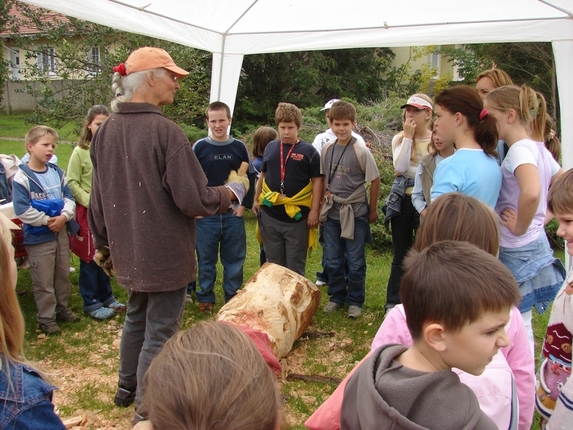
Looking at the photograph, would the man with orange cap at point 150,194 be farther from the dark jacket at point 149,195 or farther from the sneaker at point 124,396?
the sneaker at point 124,396

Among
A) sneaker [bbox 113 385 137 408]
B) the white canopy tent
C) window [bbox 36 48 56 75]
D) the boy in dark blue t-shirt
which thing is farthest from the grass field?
window [bbox 36 48 56 75]

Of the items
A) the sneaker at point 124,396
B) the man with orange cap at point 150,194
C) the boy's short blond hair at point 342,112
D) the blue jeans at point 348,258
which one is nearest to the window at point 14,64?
the boy's short blond hair at point 342,112

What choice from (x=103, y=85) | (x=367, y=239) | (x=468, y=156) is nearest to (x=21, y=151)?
(x=103, y=85)

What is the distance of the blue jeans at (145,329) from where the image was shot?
326cm

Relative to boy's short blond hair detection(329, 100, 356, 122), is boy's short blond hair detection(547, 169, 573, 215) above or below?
below

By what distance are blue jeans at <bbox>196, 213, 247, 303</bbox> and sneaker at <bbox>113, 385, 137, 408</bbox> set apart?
1775mm

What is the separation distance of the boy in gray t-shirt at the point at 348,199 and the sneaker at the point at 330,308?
0.02 meters

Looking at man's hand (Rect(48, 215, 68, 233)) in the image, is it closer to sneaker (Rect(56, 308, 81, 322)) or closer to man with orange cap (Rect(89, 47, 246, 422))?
sneaker (Rect(56, 308, 81, 322))

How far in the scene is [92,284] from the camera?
5.12m

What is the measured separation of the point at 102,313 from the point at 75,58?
7.35 metres

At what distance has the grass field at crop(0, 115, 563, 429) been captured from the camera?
11.8 ft

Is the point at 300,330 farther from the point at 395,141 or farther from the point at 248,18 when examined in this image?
the point at 248,18

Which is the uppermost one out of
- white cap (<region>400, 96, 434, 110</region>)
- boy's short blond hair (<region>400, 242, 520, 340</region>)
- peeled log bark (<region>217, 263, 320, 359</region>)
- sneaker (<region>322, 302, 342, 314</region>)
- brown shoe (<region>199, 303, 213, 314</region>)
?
white cap (<region>400, 96, 434, 110</region>)

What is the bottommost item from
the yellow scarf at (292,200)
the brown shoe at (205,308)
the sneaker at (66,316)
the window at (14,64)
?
the sneaker at (66,316)
